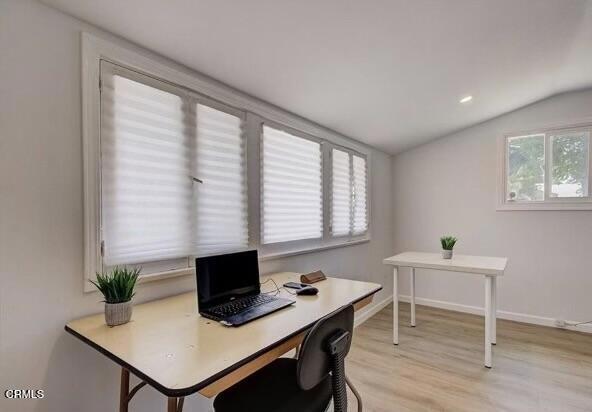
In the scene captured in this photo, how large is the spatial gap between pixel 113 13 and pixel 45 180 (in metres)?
0.77

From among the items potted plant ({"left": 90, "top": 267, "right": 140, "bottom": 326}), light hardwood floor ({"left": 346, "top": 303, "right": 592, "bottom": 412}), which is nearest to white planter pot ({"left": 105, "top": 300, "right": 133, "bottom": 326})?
potted plant ({"left": 90, "top": 267, "right": 140, "bottom": 326})

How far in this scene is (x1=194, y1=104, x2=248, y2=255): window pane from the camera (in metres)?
1.82

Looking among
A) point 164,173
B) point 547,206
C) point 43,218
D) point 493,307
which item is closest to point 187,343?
point 43,218

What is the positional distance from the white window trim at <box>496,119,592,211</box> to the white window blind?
238 cm

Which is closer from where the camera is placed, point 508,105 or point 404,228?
point 508,105

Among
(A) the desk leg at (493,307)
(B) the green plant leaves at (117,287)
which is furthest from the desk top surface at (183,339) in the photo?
(A) the desk leg at (493,307)

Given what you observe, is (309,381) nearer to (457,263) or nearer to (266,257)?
(266,257)

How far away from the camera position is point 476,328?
130 inches

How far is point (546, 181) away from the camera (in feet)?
11.3

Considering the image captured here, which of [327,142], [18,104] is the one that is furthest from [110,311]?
[327,142]

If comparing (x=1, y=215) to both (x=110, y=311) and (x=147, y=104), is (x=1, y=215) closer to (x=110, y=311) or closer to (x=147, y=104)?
(x=110, y=311)

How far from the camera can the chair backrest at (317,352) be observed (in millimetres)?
984

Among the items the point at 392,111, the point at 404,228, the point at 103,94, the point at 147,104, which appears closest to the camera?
the point at 103,94

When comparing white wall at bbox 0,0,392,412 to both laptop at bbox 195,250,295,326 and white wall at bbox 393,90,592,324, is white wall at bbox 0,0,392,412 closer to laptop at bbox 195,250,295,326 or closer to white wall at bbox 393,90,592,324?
laptop at bbox 195,250,295,326
